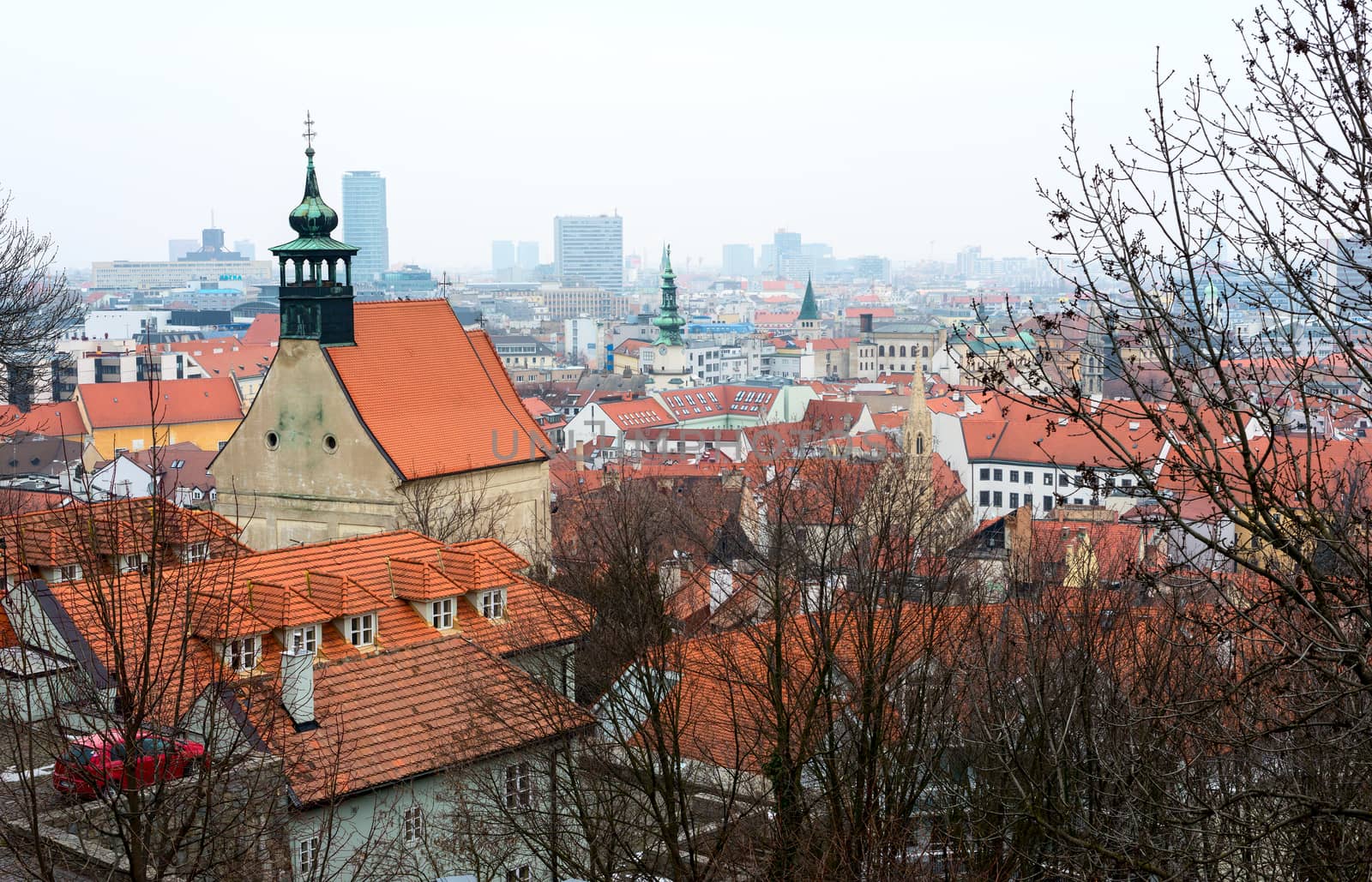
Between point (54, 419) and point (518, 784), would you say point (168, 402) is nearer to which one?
point (54, 419)

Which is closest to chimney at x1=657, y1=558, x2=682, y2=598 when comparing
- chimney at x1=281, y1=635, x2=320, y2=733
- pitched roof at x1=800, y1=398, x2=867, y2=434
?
chimney at x1=281, y1=635, x2=320, y2=733

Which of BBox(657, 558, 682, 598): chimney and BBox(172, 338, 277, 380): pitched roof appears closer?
BBox(657, 558, 682, 598): chimney

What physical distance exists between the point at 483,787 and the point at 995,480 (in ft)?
273

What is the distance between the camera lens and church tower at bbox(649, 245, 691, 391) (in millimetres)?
173250

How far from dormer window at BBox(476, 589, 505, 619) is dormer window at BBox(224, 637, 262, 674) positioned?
4061mm

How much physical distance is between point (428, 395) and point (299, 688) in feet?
85.1

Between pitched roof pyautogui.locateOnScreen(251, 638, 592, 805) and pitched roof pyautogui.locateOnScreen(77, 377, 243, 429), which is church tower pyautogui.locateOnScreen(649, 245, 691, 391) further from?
pitched roof pyautogui.locateOnScreen(251, 638, 592, 805)

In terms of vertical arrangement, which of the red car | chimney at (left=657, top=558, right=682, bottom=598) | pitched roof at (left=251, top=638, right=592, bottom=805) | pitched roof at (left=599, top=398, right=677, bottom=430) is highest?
the red car

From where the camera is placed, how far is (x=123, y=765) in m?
12.4

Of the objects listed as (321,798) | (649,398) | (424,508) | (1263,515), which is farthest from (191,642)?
(649,398)

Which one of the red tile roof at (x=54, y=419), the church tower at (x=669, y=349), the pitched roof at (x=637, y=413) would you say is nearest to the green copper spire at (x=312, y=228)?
the red tile roof at (x=54, y=419)

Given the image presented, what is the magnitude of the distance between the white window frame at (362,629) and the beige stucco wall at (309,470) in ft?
65.8

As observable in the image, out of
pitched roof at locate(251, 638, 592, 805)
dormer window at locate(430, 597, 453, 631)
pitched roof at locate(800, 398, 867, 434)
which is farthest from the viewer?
pitched roof at locate(800, 398, 867, 434)

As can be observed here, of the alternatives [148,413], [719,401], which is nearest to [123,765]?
[148,413]
